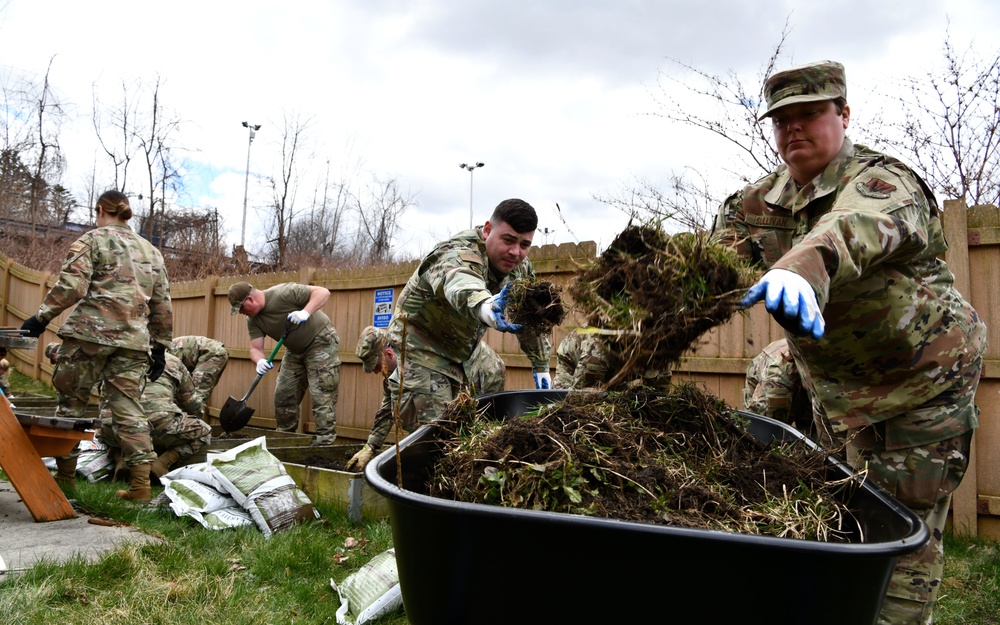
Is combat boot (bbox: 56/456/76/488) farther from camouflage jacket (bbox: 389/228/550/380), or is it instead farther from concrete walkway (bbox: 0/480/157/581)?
camouflage jacket (bbox: 389/228/550/380)

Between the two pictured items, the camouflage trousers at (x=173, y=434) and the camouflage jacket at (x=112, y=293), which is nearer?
the camouflage jacket at (x=112, y=293)

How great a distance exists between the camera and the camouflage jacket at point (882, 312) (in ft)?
6.12

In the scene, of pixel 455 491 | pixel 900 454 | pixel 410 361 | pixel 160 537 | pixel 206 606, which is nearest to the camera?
pixel 455 491

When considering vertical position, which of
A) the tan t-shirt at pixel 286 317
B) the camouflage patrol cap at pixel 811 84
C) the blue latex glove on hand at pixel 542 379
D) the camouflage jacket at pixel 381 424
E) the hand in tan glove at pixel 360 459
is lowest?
the hand in tan glove at pixel 360 459

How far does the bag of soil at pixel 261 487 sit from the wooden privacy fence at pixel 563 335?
2.09 m

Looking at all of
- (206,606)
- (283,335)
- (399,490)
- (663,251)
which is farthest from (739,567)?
(283,335)

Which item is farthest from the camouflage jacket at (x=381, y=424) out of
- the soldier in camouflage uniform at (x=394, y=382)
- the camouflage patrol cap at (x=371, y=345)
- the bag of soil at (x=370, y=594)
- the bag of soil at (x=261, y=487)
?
the bag of soil at (x=370, y=594)

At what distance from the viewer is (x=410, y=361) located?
4273mm

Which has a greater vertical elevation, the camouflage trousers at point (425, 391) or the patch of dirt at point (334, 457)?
the camouflage trousers at point (425, 391)

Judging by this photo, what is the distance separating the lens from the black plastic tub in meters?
1.11

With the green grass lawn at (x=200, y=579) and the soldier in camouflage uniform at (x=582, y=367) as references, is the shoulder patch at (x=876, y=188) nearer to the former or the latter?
the soldier in camouflage uniform at (x=582, y=367)

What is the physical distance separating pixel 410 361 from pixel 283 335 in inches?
141

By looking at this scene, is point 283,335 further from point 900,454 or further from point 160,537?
point 900,454

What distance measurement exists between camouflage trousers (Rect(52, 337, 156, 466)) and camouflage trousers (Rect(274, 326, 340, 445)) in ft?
7.27
